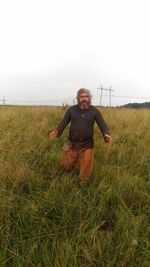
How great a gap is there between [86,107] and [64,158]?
93cm

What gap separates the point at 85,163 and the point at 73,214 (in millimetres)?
1295

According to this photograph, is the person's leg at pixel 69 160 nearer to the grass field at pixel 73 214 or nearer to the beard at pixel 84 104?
the grass field at pixel 73 214

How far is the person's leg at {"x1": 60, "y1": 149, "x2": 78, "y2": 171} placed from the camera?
15.8 ft

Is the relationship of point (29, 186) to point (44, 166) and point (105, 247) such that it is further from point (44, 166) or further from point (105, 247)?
point (105, 247)

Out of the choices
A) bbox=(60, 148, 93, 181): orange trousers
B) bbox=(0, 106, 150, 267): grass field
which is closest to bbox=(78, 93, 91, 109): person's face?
bbox=(60, 148, 93, 181): orange trousers

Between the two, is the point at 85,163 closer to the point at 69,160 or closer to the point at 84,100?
the point at 69,160

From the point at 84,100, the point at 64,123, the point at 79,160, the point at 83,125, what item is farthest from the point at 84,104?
the point at 79,160

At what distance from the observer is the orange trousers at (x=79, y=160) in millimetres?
4516

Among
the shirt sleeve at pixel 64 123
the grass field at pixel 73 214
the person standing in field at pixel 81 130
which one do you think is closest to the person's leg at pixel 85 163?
the person standing in field at pixel 81 130

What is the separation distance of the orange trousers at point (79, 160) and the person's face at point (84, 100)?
0.73 m

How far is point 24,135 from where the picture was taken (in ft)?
23.2

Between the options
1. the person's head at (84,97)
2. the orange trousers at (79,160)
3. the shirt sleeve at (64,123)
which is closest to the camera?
the orange trousers at (79,160)

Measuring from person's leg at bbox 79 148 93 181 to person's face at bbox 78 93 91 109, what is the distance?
0.73 metres

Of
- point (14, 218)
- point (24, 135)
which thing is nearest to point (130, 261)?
point (14, 218)
